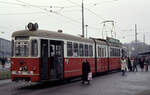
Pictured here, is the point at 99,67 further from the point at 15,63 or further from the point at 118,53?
the point at 15,63

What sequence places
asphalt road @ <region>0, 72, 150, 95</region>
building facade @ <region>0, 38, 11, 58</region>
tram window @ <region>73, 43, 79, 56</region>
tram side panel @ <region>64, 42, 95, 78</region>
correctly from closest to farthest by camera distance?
asphalt road @ <region>0, 72, 150, 95</region> → tram side panel @ <region>64, 42, 95, 78</region> → tram window @ <region>73, 43, 79, 56</region> → building facade @ <region>0, 38, 11, 58</region>

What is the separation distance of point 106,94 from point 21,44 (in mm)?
5858

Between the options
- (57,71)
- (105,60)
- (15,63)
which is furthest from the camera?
(105,60)

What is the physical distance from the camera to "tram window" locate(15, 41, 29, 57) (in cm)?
1639

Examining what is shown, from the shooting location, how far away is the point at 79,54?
21.3 meters

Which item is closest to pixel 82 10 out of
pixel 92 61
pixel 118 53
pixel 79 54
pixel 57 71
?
pixel 118 53

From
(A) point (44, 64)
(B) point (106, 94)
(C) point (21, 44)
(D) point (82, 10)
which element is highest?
(D) point (82, 10)

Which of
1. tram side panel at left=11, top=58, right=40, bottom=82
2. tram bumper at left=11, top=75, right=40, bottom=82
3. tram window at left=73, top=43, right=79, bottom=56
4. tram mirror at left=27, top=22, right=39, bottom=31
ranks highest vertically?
tram mirror at left=27, top=22, right=39, bottom=31

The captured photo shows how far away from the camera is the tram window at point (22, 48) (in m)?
16.4

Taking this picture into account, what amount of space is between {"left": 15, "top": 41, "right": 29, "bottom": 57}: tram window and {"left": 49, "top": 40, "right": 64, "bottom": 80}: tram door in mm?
1637

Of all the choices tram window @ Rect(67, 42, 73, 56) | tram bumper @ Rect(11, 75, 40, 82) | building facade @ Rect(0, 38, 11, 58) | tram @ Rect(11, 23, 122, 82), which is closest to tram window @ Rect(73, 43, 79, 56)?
tram @ Rect(11, 23, 122, 82)

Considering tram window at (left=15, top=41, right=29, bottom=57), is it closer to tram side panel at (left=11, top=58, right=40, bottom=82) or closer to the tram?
the tram

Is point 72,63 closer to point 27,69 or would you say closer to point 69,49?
point 69,49

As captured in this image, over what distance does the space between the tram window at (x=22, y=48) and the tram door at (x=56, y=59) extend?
5.37 ft
